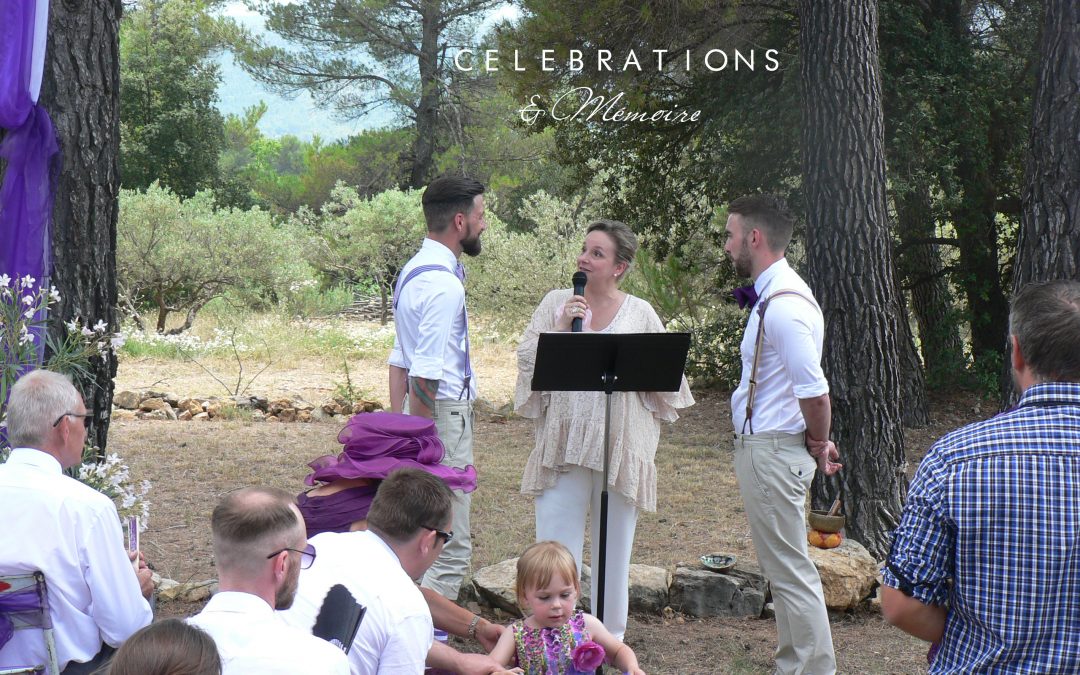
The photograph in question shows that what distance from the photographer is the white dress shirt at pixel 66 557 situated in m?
2.73

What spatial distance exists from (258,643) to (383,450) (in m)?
1.42

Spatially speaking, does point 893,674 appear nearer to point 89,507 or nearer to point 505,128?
point 89,507

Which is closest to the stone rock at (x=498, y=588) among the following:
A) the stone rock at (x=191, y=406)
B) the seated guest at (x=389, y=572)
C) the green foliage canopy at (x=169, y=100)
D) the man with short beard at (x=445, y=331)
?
the man with short beard at (x=445, y=331)

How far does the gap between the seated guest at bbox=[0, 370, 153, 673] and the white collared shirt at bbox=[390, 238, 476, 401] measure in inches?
63.7

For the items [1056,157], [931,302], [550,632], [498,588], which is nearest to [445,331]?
[550,632]

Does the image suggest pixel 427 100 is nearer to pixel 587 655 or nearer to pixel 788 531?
pixel 788 531

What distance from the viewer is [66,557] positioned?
9.04 ft

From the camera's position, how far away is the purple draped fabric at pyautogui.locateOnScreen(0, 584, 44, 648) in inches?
107

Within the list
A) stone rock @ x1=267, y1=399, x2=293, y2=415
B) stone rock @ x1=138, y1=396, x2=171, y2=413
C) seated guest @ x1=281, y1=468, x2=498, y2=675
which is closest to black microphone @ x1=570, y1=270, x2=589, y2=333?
seated guest @ x1=281, y1=468, x2=498, y2=675

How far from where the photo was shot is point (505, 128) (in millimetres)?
23938

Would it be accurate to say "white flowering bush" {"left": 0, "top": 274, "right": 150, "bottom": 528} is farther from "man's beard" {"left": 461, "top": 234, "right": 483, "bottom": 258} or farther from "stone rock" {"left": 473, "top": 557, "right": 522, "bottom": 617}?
"stone rock" {"left": 473, "top": 557, "right": 522, "bottom": 617}

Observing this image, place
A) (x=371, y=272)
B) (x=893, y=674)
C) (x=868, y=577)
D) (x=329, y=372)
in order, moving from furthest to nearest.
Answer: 1. (x=371, y=272)
2. (x=329, y=372)
3. (x=868, y=577)
4. (x=893, y=674)

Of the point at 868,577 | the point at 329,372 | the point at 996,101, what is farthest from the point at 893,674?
the point at 329,372

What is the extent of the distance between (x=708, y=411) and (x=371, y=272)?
11.9m
